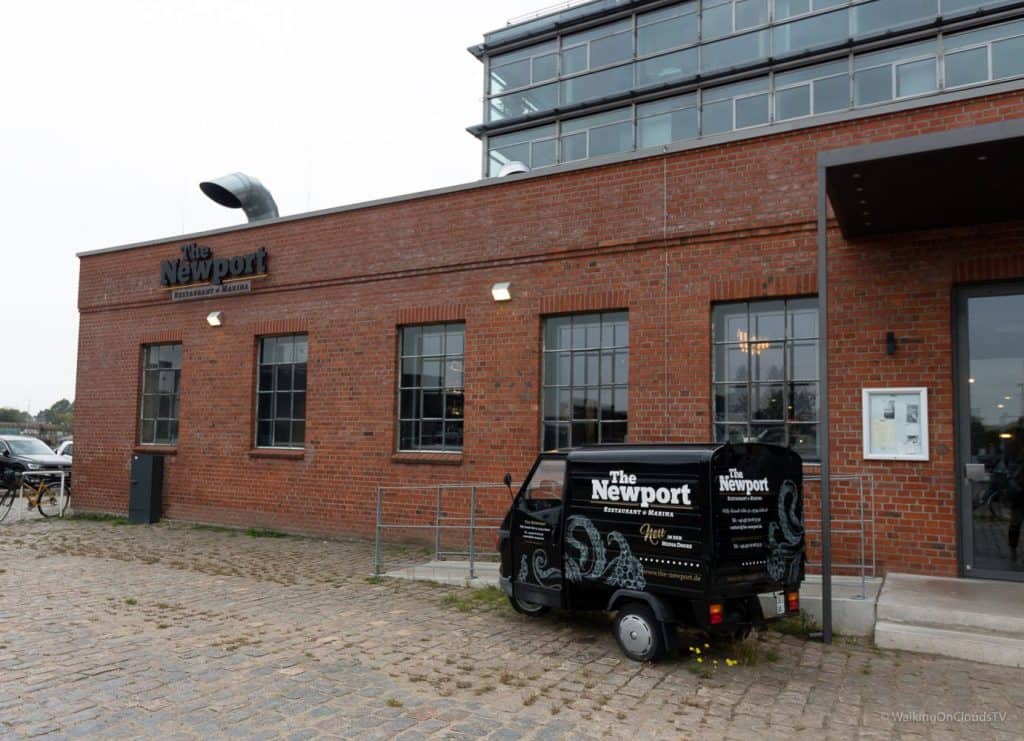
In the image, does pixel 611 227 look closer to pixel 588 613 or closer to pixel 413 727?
pixel 588 613

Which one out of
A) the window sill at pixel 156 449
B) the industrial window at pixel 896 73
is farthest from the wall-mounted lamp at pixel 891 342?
the industrial window at pixel 896 73

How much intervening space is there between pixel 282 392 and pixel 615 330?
250 inches

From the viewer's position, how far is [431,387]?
39.2 feet

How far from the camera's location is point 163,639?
6609mm

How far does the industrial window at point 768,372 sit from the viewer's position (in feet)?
29.4

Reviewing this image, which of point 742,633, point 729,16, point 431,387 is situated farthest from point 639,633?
point 729,16

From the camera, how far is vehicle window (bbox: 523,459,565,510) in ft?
22.9

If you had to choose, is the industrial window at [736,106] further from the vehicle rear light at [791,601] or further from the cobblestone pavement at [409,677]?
the cobblestone pavement at [409,677]

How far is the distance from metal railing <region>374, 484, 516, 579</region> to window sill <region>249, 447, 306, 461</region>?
1979 millimetres

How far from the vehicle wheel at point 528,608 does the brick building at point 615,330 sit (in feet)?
9.88

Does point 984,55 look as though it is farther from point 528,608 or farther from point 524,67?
point 528,608

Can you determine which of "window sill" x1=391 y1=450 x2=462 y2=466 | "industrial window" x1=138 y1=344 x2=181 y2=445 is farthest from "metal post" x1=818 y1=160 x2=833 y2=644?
"industrial window" x1=138 y1=344 x2=181 y2=445

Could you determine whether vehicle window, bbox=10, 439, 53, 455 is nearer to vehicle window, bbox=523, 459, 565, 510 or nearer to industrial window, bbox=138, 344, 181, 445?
industrial window, bbox=138, 344, 181, 445

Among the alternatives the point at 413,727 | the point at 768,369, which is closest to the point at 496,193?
the point at 768,369
